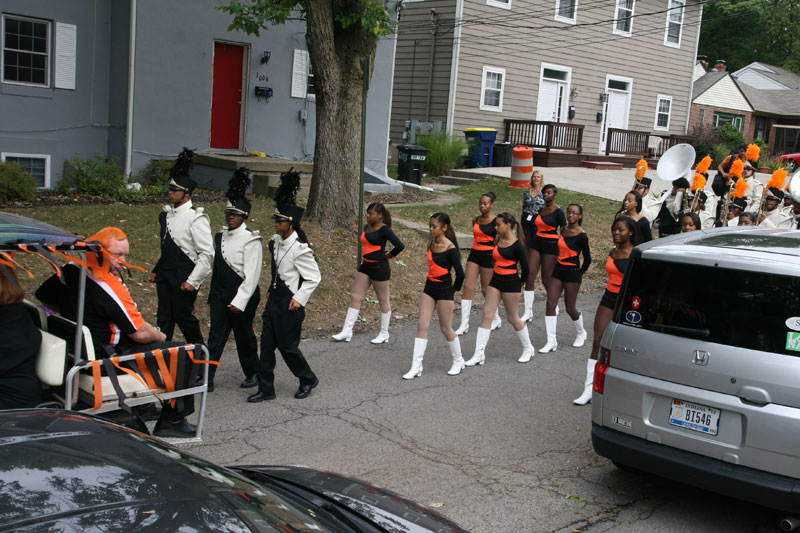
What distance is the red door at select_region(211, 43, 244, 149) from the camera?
17172 millimetres

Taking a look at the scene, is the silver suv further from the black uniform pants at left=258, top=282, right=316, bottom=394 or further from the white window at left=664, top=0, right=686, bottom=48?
the white window at left=664, top=0, right=686, bottom=48

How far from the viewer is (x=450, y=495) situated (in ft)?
17.3

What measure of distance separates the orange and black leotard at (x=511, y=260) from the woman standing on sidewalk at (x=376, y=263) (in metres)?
1.14

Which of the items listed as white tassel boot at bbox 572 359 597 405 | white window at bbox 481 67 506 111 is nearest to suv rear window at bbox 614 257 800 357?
white tassel boot at bbox 572 359 597 405

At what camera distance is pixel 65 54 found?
1526cm

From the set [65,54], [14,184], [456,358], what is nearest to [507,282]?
[456,358]

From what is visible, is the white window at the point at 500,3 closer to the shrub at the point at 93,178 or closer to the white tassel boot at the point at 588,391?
the shrub at the point at 93,178

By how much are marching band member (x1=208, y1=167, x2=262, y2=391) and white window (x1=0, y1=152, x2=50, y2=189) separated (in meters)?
9.67

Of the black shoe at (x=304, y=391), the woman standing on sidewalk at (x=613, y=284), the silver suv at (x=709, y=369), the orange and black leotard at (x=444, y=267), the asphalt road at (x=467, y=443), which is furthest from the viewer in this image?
the orange and black leotard at (x=444, y=267)

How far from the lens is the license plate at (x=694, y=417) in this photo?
4.75 metres

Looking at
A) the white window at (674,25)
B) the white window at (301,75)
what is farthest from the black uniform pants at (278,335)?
the white window at (674,25)

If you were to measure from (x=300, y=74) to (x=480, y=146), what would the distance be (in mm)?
7053

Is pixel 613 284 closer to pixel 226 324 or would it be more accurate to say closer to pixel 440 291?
pixel 440 291

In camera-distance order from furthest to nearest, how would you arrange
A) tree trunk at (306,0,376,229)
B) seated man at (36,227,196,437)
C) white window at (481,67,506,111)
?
1. white window at (481,67,506,111)
2. tree trunk at (306,0,376,229)
3. seated man at (36,227,196,437)
